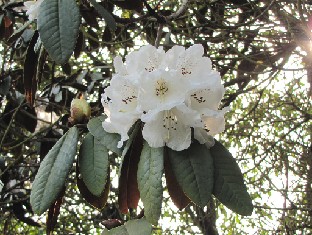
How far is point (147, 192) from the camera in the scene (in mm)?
805

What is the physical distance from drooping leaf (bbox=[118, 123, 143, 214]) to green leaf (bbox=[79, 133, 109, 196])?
0.13 feet

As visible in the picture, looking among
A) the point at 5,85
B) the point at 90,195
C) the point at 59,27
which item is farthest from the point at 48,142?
the point at 59,27

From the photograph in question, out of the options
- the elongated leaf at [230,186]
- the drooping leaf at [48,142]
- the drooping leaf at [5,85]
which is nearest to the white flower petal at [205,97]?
the elongated leaf at [230,186]

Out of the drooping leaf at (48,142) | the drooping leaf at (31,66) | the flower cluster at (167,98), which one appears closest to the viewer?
the flower cluster at (167,98)

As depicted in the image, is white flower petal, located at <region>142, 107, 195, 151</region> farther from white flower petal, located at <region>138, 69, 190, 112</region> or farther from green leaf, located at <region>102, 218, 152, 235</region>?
green leaf, located at <region>102, 218, 152, 235</region>

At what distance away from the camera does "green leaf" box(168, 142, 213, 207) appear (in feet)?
2.64

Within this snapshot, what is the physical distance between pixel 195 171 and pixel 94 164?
0.67 feet

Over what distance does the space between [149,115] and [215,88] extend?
0.14 m

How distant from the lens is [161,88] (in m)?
0.89

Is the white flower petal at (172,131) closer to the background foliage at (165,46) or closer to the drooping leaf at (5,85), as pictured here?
the background foliage at (165,46)

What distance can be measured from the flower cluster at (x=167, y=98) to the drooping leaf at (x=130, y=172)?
2cm

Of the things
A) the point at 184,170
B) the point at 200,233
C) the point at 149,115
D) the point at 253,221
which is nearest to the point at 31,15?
the point at 149,115

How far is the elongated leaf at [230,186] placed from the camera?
802mm

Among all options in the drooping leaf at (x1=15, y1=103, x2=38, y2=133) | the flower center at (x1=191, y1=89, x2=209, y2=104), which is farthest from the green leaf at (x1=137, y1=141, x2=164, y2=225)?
the drooping leaf at (x1=15, y1=103, x2=38, y2=133)
